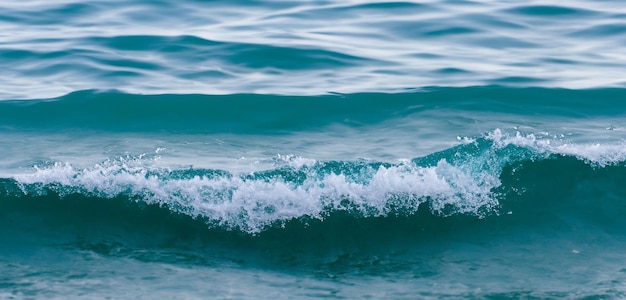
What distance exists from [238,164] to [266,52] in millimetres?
4014

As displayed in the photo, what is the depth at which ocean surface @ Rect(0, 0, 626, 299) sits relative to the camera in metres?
6.57

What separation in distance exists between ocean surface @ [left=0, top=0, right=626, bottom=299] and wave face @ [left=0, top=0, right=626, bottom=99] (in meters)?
0.05

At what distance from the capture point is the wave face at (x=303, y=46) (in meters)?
10.9

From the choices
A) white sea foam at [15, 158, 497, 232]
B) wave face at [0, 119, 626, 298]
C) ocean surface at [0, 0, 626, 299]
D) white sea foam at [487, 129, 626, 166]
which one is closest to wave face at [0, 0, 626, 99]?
ocean surface at [0, 0, 626, 299]

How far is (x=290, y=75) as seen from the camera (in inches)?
441

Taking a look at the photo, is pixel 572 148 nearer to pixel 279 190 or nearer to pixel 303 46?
pixel 279 190

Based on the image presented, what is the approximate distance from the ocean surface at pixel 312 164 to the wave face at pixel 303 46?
0.17 feet

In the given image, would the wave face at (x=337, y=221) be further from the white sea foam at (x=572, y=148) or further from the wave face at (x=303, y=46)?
the wave face at (x=303, y=46)

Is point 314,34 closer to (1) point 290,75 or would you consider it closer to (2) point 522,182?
(1) point 290,75

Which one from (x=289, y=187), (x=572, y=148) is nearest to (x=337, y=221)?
(x=289, y=187)

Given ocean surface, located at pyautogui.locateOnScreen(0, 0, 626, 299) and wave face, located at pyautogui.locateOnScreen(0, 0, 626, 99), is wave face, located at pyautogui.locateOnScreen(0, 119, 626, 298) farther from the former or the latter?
wave face, located at pyautogui.locateOnScreen(0, 0, 626, 99)

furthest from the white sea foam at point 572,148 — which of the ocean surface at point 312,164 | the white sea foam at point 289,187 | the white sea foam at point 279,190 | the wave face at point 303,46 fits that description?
the wave face at point 303,46

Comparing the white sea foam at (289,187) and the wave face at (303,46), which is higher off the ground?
the wave face at (303,46)

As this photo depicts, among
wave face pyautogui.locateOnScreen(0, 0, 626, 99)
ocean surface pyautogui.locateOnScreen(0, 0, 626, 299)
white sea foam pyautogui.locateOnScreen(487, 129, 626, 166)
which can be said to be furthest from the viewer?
wave face pyautogui.locateOnScreen(0, 0, 626, 99)
